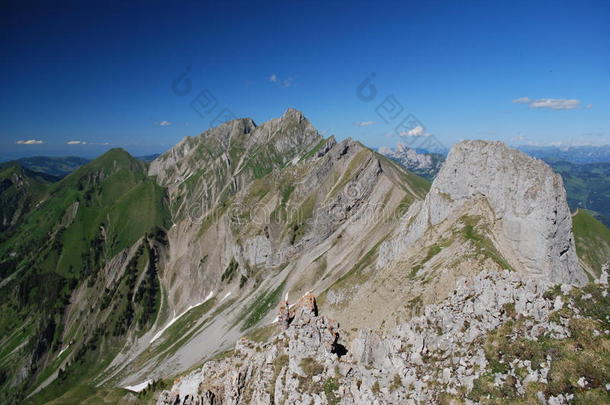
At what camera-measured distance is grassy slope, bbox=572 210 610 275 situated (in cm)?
11931

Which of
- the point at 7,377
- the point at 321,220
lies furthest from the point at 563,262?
the point at 7,377

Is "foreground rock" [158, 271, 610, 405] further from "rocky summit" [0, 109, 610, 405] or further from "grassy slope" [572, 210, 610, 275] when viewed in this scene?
"grassy slope" [572, 210, 610, 275]

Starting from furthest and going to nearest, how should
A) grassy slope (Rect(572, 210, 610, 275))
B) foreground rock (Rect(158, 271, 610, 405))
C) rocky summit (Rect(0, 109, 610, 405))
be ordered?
grassy slope (Rect(572, 210, 610, 275)), rocky summit (Rect(0, 109, 610, 405)), foreground rock (Rect(158, 271, 610, 405))

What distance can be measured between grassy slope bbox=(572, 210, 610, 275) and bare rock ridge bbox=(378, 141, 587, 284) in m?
60.8

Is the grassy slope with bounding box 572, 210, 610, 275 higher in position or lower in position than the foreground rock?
lower

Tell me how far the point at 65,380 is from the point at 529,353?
226520mm

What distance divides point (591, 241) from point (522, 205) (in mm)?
86376

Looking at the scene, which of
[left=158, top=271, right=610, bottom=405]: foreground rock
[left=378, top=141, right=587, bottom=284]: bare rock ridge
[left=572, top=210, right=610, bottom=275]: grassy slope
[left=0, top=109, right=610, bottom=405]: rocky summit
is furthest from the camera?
[left=572, top=210, right=610, bottom=275]: grassy slope

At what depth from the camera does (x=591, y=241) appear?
127062 millimetres

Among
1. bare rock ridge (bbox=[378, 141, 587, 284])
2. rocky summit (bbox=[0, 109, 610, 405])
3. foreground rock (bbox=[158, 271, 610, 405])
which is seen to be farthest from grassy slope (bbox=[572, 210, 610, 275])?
foreground rock (bbox=[158, 271, 610, 405])

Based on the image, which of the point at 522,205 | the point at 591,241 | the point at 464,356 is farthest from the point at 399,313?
the point at 591,241

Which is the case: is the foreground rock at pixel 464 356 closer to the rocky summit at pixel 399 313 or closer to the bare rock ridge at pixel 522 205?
the rocky summit at pixel 399 313

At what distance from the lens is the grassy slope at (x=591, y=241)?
119 meters

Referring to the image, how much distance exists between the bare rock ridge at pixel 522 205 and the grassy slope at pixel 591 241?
2394 inches
